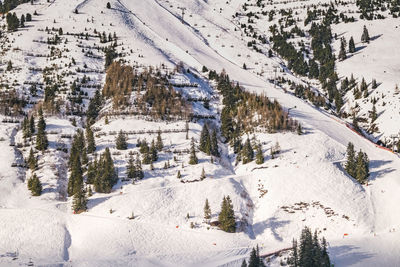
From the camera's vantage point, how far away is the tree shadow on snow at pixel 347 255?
129 feet

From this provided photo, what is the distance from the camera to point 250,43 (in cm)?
13400

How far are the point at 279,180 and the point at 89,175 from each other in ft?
92.3

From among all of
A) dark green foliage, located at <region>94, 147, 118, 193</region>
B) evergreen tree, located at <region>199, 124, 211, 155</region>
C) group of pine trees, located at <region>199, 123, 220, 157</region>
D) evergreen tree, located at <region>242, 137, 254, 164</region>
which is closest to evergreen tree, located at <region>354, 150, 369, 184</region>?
evergreen tree, located at <region>242, 137, 254, 164</region>

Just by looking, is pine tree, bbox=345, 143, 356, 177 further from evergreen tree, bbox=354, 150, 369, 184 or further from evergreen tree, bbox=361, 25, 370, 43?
evergreen tree, bbox=361, 25, 370, 43

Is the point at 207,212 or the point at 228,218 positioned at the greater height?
the point at 207,212

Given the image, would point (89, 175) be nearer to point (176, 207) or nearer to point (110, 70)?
point (176, 207)

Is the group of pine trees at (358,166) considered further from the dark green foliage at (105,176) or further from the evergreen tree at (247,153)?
the dark green foliage at (105,176)

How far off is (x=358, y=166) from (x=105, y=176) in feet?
122

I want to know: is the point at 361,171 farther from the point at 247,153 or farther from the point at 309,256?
the point at 309,256

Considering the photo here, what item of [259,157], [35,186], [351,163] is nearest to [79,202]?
[35,186]

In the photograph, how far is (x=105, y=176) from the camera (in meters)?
52.9

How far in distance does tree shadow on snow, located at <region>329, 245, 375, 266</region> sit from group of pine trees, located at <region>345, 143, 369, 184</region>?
51.4 feet

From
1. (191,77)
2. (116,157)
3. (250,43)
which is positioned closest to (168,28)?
(250,43)

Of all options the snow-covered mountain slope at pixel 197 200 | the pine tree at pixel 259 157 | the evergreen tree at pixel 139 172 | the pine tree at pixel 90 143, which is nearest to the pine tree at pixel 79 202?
the snow-covered mountain slope at pixel 197 200
